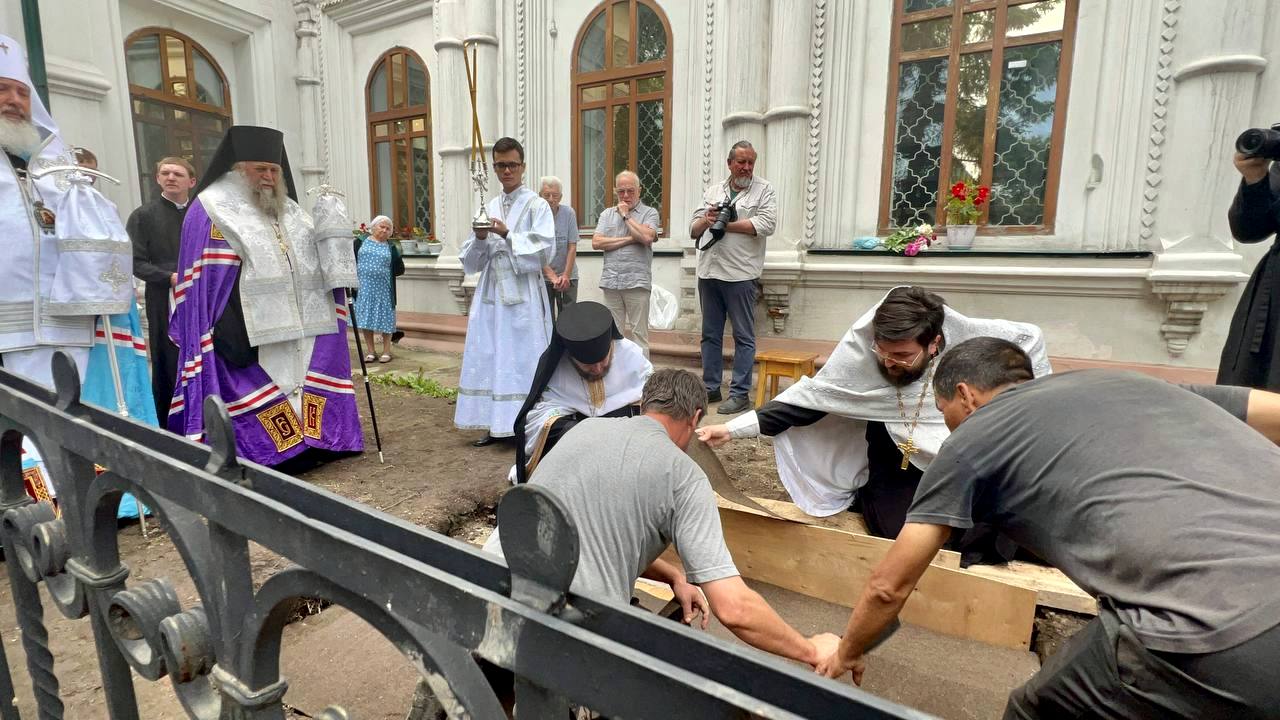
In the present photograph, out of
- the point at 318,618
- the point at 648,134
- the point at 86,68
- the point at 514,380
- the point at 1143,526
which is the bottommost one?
the point at 318,618

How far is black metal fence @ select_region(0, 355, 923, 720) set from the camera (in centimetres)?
54

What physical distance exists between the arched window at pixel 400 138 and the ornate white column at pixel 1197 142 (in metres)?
7.93

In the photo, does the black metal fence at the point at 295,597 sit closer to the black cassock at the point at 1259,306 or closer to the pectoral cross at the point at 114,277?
the pectoral cross at the point at 114,277

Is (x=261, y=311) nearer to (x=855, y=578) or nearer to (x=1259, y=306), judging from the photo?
(x=855, y=578)

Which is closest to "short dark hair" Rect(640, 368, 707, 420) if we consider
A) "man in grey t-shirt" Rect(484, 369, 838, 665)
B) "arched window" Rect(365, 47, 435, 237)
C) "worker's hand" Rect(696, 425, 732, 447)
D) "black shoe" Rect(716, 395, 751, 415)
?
"man in grey t-shirt" Rect(484, 369, 838, 665)

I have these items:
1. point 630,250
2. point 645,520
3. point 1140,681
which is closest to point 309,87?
point 630,250

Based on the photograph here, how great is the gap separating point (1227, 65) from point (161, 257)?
708cm

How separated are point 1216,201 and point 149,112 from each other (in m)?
11.1

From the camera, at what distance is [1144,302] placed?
200 inches

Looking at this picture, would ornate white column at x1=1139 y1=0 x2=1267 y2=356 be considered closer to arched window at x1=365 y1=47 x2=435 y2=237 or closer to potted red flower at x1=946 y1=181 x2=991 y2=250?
potted red flower at x1=946 y1=181 x2=991 y2=250

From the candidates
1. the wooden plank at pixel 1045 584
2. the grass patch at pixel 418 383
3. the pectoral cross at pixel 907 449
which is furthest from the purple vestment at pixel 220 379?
the wooden plank at pixel 1045 584

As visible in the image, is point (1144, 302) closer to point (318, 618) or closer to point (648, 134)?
point (648, 134)

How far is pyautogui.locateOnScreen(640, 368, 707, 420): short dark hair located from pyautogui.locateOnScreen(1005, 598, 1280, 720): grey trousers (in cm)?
102

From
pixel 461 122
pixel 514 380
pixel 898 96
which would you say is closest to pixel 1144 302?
pixel 898 96
